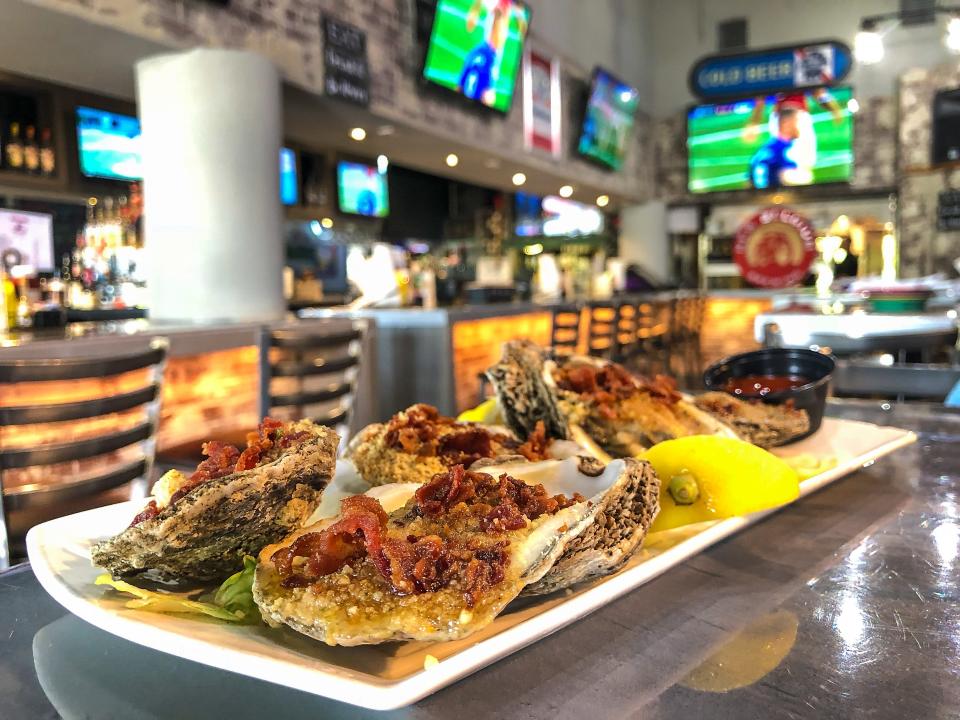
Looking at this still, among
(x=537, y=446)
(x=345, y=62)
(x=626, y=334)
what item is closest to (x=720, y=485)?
(x=537, y=446)

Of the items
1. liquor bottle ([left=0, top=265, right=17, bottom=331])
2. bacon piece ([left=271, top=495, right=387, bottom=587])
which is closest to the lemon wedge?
bacon piece ([left=271, top=495, right=387, bottom=587])

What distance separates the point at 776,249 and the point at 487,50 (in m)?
3.72

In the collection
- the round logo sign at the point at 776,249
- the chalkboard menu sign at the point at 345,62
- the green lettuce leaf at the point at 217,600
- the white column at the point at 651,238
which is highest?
the chalkboard menu sign at the point at 345,62

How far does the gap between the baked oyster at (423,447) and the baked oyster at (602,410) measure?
1.8 inches

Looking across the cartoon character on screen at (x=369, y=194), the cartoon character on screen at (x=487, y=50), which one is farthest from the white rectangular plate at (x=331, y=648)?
the cartoon character on screen at (x=369, y=194)

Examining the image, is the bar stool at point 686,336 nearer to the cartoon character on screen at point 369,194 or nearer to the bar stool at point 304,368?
the cartoon character on screen at point 369,194

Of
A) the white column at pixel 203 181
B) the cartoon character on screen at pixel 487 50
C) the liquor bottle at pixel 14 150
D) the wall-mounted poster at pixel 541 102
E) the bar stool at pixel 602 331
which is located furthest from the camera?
the wall-mounted poster at pixel 541 102

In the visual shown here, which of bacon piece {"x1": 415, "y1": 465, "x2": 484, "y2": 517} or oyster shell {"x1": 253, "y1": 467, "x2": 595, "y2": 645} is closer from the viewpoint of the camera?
oyster shell {"x1": 253, "y1": 467, "x2": 595, "y2": 645}

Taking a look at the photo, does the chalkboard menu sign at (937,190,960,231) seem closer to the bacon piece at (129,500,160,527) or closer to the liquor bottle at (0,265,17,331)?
the liquor bottle at (0,265,17,331)

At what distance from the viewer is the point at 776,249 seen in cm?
356

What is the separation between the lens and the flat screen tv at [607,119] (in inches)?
340

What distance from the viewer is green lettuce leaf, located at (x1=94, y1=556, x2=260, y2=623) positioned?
20.0 inches

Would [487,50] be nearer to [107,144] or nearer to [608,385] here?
[107,144]

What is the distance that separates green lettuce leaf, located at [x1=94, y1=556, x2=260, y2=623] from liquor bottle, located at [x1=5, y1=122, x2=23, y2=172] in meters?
5.13
